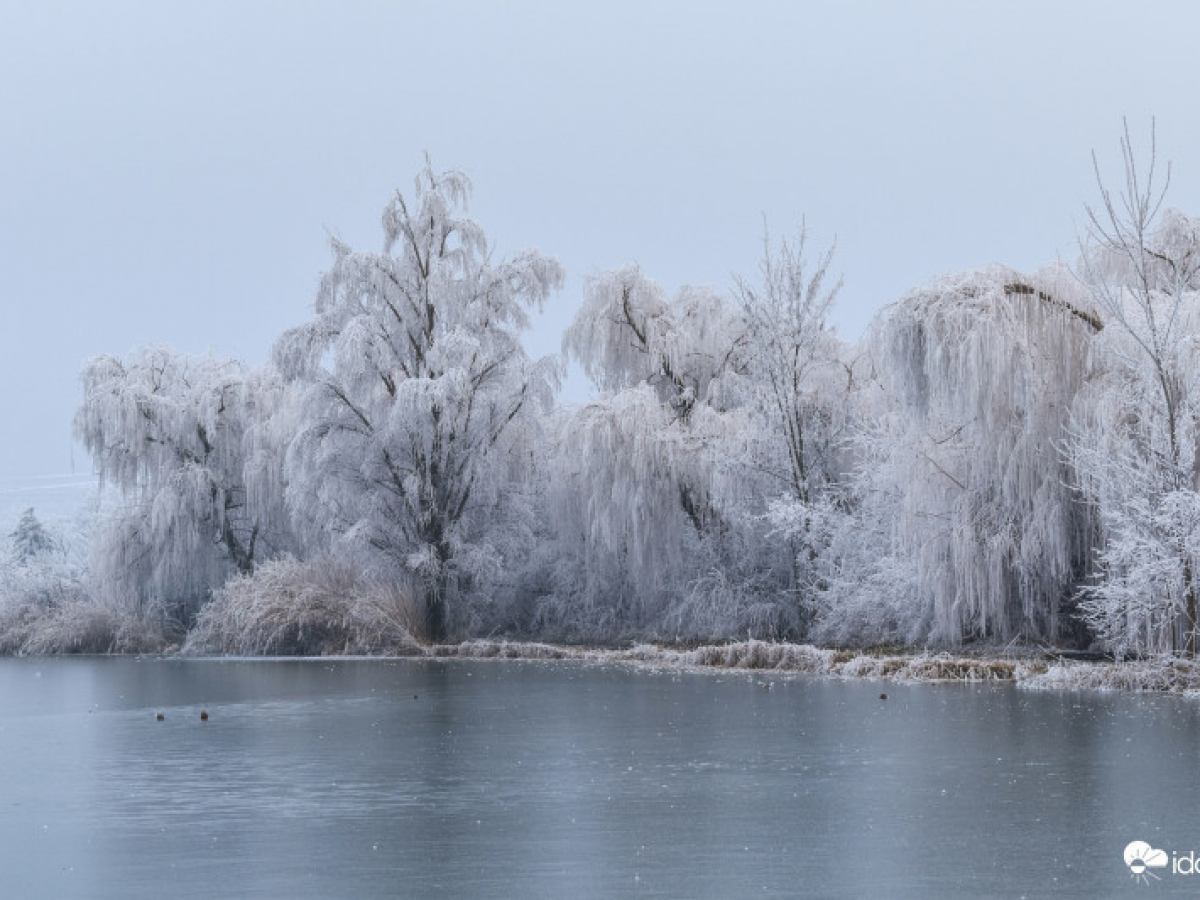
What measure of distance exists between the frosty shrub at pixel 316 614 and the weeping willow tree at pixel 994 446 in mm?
9734

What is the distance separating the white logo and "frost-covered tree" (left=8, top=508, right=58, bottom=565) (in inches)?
1775

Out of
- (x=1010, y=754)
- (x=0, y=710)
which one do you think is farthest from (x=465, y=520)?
(x=1010, y=754)

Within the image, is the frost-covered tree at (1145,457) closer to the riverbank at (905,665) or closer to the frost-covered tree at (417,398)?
the riverbank at (905,665)

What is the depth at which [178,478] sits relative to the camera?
31.7m

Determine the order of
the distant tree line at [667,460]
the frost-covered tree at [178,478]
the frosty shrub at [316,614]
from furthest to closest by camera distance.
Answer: the frost-covered tree at [178,478] → the frosty shrub at [316,614] → the distant tree line at [667,460]

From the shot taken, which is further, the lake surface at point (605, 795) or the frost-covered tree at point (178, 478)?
the frost-covered tree at point (178, 478)

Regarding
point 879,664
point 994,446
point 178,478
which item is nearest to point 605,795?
point 879,664

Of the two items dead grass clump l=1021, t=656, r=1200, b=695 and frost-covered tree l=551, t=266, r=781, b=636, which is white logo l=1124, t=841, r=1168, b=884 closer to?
dead grass clump l=1021, t=656, r=1200, b=695

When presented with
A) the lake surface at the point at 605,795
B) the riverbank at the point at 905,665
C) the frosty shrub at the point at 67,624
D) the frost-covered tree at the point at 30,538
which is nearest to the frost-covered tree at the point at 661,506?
the riverbank at the point at 905,665

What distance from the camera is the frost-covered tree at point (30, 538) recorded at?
4884 cm

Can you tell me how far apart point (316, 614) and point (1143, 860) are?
70.6ft

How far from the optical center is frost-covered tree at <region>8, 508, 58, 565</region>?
48.8m

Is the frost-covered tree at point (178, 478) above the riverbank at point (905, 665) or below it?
above

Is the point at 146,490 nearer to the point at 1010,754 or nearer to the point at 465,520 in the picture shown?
the point at 465,520
